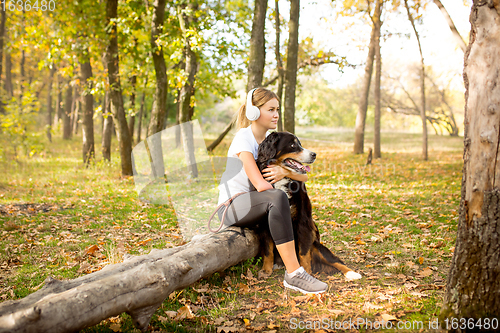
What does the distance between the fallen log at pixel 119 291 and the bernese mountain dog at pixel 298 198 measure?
633 mm

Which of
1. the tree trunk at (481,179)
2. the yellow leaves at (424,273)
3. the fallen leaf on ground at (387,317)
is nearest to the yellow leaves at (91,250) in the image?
the fallen leaf on ground at (387,317)

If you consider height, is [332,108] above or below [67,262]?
above

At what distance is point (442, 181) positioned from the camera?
9250 millimetres

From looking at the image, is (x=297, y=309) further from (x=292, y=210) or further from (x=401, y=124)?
(x=401, y=124)

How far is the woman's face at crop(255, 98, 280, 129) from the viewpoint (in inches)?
135

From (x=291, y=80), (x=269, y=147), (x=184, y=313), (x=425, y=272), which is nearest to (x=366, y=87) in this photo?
(x=291, y=80)

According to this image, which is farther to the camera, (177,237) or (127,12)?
→ (127,12)

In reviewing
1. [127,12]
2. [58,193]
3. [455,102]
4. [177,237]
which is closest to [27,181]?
[58,193]

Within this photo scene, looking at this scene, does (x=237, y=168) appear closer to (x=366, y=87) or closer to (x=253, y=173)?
(x=253, y=173)

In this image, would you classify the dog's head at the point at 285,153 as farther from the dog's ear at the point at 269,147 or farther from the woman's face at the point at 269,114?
the woman's face at the point at 269,114

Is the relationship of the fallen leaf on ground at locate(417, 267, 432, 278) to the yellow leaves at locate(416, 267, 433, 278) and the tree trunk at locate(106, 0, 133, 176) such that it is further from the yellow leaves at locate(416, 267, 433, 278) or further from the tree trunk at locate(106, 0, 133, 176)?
the tree trunk at locate(106, 0, 133, 176)

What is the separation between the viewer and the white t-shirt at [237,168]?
3.35 m

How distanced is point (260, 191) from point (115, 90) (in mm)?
8183

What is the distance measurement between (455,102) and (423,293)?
115 feet
